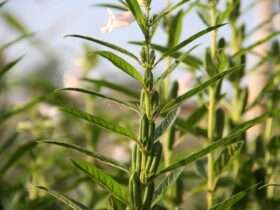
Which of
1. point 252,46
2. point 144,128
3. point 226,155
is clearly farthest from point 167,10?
point 252,46

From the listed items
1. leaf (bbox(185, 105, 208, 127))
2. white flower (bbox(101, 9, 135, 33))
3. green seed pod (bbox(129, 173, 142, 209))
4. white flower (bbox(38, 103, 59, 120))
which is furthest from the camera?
white flower (bbox(38, 103, 59, 120))

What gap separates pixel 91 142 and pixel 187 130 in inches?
30.6

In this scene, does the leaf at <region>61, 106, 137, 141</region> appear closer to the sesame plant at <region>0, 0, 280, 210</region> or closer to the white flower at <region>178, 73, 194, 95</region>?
the sesame plant at <region>0, 0, 280, 210</region>

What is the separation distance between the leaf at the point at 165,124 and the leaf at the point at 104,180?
0.08 metres

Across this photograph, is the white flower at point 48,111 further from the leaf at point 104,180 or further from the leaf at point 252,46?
the leaf at point 104,180

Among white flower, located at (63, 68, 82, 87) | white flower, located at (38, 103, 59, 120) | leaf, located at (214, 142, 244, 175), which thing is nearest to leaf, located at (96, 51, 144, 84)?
leaf, located at (214, 142, 244, 175)

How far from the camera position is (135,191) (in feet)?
2.46

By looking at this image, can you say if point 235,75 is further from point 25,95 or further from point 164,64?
point 25,95

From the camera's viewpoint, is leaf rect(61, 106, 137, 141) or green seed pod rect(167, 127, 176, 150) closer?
leaf rect(61, 106, 137, 141)

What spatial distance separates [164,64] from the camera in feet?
4.44

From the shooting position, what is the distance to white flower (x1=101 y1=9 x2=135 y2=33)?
848 millimetres

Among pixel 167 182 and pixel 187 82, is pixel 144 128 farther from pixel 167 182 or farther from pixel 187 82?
pixel 187 82

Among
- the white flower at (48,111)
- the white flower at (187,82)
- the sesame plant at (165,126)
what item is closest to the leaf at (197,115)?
the sesame plant at (165,126)

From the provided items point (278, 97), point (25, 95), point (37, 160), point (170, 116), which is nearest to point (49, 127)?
point (37, 160)
